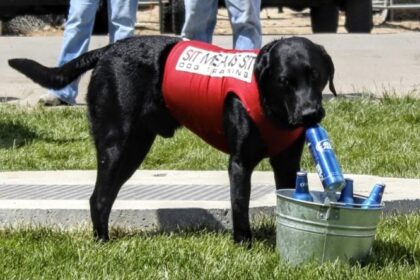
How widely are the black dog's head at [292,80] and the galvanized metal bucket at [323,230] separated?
0.33m

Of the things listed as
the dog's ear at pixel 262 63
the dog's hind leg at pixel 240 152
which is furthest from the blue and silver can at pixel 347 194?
the dog's ear at pixel 262 63

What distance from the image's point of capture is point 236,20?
7777 millimetres

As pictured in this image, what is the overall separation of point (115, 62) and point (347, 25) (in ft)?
29.1

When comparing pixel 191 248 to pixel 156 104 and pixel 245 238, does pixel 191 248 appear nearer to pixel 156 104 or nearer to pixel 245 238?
pixel 245 238

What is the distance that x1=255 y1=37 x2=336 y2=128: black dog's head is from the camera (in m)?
4.18

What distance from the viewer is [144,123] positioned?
4809 millimetres

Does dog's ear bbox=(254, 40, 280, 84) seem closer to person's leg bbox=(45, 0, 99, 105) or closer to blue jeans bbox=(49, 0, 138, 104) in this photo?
blue jeans bbox=(49, 0, 138, 104)

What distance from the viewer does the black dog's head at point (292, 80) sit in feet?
13.7

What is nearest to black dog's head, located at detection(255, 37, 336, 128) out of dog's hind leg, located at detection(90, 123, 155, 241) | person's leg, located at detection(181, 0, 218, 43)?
dog's hind leg, located at detection(90, 123, 155, 241)

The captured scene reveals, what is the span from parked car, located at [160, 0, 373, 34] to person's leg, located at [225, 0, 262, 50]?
491 centimetres

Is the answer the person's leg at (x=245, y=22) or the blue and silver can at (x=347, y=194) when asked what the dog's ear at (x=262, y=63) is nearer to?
the blue and silver can at (x=347, y=194)

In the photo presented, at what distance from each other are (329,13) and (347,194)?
9.56 metres

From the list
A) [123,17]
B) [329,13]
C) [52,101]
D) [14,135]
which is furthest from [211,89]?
[329,13]

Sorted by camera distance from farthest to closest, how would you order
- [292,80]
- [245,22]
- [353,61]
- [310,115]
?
[353,61], [245,22], [292,80], [310,115]
